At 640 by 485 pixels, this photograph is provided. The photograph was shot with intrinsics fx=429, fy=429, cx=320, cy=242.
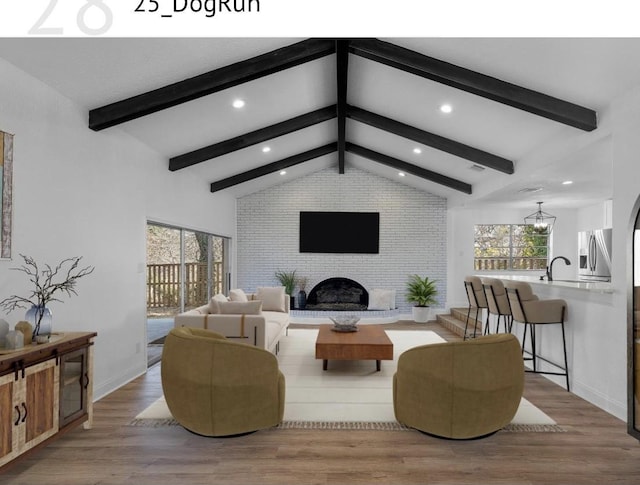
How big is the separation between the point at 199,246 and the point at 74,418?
429 cm

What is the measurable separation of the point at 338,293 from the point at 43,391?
691 centimetres

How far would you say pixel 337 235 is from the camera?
932 cm

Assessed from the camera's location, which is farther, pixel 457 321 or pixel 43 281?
pixel 457 321

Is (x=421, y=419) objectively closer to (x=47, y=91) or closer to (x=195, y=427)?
(x=195, y=427)

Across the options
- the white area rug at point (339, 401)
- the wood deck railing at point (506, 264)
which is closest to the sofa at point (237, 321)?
the white area rug at point (339, 401)

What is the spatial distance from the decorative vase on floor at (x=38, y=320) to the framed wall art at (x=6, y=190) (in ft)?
1.47

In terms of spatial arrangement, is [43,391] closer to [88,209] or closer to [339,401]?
[88,209]

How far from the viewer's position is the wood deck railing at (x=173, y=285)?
220 inches

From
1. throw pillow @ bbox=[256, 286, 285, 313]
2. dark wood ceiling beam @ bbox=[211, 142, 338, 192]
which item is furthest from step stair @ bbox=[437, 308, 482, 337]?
dark wood ceiling beam @ bbox=[211, 142, 338, 192]

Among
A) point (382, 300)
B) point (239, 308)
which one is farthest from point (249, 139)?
point (382, 300)

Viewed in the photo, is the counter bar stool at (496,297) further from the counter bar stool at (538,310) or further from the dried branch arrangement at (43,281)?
the dried branch arrangement at (43,281)

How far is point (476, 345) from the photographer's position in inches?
115

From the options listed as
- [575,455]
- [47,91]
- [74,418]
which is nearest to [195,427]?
[74,418]

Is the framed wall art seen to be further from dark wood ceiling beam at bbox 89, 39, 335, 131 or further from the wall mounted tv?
the wall mounted tv
